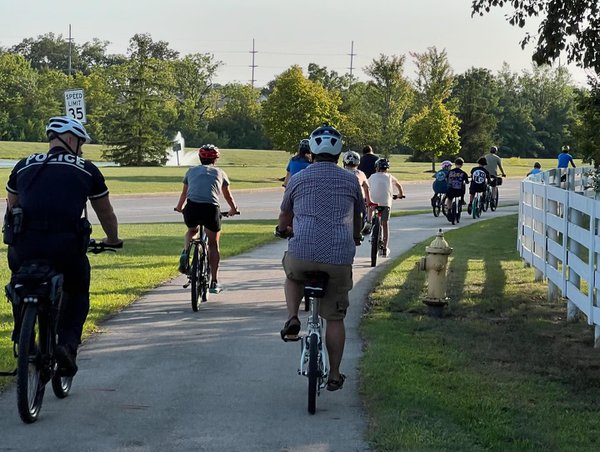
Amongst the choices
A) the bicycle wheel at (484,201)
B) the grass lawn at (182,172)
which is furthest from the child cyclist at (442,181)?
the grass lawn at (182,172)

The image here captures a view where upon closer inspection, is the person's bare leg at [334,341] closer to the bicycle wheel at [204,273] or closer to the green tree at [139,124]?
the bicycle wheel at [204,273]

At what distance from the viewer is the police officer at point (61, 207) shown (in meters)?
6.79

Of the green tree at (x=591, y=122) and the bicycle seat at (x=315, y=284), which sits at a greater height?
the green tree at (x=591, y=122)

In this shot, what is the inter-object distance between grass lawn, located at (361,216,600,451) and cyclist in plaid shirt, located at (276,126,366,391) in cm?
70

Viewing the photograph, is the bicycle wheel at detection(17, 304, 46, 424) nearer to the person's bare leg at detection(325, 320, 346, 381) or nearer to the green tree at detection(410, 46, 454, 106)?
the person's bare leg at detection(325, 320, 346, 381)

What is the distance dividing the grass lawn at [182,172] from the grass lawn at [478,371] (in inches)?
1148

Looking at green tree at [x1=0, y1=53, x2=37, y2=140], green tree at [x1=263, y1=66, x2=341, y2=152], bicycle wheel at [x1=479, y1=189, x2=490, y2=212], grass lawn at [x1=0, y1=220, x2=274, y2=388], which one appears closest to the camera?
grass lawn at [x1=0, y1=220, x2=274, y2=388]

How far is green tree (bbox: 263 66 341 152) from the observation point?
58906mm

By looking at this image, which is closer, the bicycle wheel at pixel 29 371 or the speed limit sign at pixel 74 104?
the bicycle wheel at pixel 29 371

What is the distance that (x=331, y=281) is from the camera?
24.0 ft

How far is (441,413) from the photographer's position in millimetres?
7172

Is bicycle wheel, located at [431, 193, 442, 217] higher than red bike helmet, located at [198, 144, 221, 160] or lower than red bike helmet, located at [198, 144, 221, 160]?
lower

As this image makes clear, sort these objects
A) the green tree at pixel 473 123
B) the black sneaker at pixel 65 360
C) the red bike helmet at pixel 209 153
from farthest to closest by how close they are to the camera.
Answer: the green tree at pixel 473 123 → the red bike helmet at pixel 209 153 → the black sneaker at pixel 65 360

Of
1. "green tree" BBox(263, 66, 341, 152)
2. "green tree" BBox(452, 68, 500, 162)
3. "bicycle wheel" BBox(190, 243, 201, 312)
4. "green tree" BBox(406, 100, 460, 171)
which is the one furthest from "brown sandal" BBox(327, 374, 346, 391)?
"green tree" BBox(452, 68, 500, 162)
